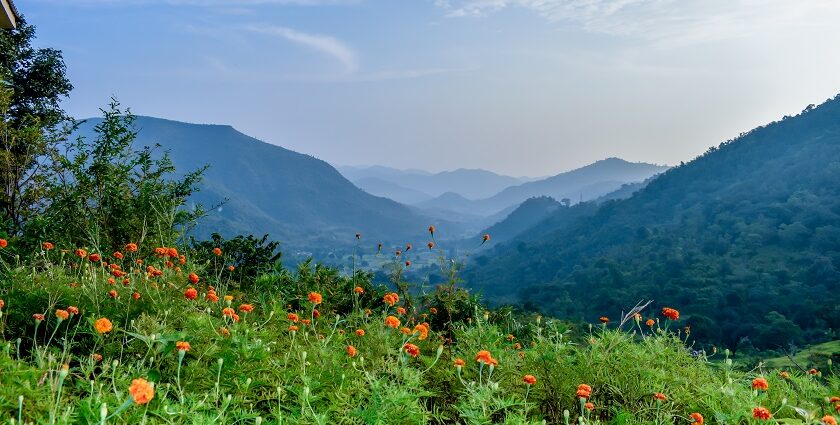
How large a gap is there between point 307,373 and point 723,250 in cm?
10058

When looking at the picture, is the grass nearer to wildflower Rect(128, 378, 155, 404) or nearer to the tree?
wildflower Rect(128, 378, 155, 404)

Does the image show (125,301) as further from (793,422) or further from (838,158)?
(838,158)

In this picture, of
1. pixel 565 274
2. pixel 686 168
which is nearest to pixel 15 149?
pixel 565 274

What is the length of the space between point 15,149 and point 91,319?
11219 millimetres

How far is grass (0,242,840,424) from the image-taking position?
2.39 metres

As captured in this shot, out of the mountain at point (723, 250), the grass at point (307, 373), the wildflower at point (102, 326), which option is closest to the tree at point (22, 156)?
the grass at point (307, 373)

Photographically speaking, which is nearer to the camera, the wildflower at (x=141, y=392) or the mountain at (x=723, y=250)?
the wildflower at (x=141, y=392)

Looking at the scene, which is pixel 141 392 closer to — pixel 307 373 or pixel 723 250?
pixel 307 373

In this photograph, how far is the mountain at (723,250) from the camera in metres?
61.9

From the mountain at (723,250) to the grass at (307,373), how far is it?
124 feet

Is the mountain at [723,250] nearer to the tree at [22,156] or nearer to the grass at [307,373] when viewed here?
the grass at [307,373]

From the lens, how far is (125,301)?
354 cm

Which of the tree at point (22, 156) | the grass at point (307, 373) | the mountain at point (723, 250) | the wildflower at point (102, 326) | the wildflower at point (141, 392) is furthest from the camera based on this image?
the mountain at point (723, 250)

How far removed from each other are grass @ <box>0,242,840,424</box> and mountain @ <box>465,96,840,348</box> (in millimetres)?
37670
